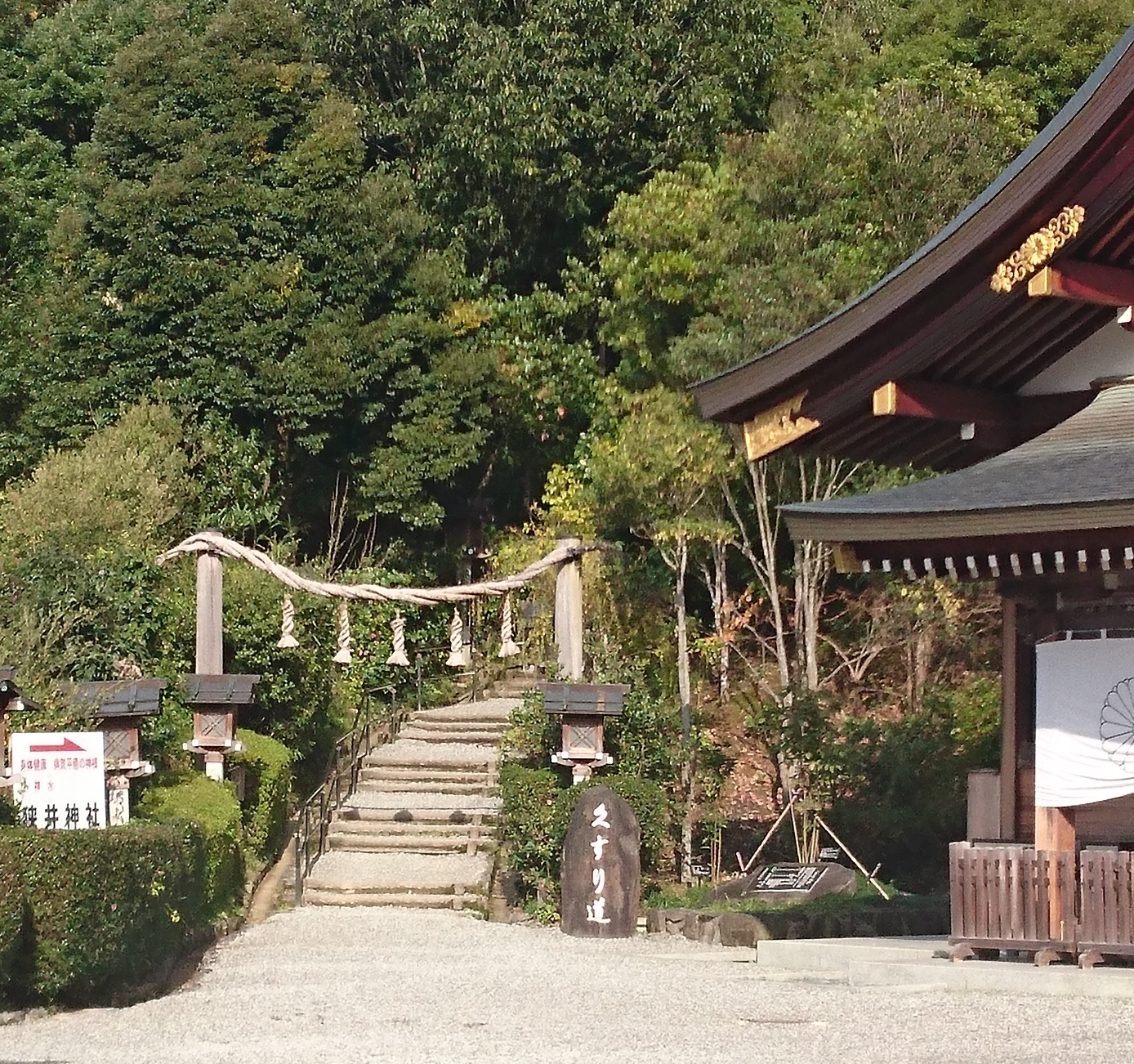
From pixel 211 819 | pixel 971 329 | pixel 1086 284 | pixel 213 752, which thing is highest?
pixel 1086 284

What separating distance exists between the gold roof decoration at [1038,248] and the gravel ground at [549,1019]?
179 inches

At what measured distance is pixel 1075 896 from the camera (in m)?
11.5

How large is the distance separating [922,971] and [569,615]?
7716 mm

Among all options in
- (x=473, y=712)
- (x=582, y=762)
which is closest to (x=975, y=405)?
(x=582, y=762)

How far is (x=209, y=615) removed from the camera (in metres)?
18.7

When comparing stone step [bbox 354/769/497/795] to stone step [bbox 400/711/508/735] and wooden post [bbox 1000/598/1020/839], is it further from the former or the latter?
wooden post [bbox 1000/598/1020/839]

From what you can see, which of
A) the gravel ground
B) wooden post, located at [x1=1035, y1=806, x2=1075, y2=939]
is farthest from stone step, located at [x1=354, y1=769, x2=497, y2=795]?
wooden post, located at [x1=1035, y1=806, x2=1075, y2=939]

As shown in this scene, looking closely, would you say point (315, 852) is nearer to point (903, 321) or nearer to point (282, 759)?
point (282, 759)

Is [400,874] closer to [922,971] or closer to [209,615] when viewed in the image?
[209,615]

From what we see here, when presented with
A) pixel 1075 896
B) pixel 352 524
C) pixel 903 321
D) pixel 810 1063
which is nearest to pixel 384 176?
pixel 352 524

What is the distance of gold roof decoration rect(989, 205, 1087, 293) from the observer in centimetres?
1174

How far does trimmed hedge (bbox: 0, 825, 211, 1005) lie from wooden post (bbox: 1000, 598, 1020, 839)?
5730 millimetres

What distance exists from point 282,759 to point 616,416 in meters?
7.94

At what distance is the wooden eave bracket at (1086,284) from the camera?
39.0 feet
